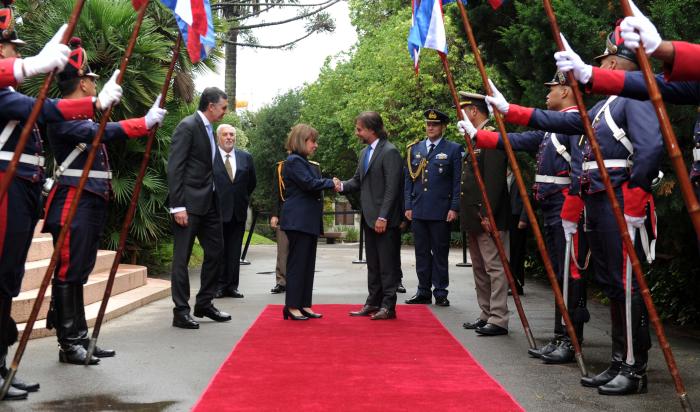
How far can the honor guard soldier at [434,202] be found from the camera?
9.91m

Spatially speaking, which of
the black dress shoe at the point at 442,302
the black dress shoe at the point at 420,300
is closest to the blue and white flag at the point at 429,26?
the black dress shoe at the point at 442,302

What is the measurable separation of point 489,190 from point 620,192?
3131mm

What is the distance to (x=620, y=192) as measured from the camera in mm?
5258

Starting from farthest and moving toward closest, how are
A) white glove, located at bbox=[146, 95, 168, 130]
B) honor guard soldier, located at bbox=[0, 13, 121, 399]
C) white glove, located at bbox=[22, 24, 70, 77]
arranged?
white glove, located at bbox=[146, 95, 168, 130] → honor guard soldier, located at bbox=[0, 13, 121, 399] → white glove, located at bbox=[22, 24, 70, 77]

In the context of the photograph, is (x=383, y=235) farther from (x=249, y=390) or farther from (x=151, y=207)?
(x=151, y=207)

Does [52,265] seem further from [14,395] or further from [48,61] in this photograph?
[48,61]

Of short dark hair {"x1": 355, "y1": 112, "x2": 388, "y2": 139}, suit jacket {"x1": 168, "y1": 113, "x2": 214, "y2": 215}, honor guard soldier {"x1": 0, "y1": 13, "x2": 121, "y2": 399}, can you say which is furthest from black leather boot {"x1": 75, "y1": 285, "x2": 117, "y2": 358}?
short dark hair {"x1": 355, "y1": 112, "x2": 388, "y2": 139}

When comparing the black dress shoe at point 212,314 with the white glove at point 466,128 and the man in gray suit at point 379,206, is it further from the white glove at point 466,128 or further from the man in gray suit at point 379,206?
the white glove at point 466,128

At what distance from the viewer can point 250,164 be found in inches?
446

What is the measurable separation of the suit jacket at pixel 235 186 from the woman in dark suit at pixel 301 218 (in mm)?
2048

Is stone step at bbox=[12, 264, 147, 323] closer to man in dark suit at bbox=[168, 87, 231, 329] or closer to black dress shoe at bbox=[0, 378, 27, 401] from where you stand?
man in dark suit at bbox=[168, 87, 231, 329]

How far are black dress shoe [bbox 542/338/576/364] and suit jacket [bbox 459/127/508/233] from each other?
1.95m

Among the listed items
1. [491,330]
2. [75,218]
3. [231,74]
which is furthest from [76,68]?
[231,74]

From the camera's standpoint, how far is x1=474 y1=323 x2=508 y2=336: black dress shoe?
24.7 ft
